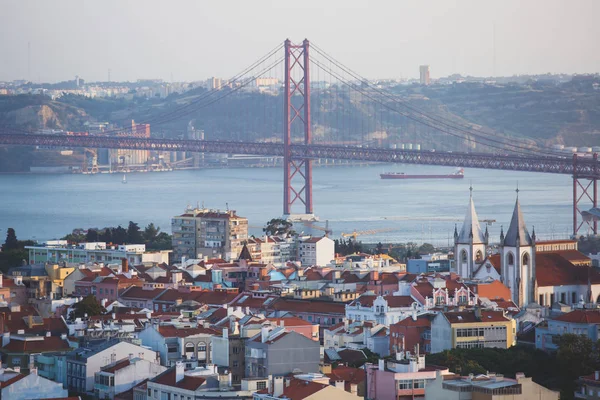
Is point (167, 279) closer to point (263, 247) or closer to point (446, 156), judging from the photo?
point (263, 247)

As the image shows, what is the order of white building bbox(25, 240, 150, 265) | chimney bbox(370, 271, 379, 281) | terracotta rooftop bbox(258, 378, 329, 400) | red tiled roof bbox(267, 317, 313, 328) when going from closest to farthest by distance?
terracotta rooftop bbox(258, 378, 329, 400)
red tiled roof bbox(267, 317, 313, 328)
chimney bbox(370, 271, 379, 281)
white building bbox(25, 240, 150, 265)

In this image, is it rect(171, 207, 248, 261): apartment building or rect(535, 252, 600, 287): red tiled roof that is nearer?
rect(535, 252, 600, 287): red tiled roof

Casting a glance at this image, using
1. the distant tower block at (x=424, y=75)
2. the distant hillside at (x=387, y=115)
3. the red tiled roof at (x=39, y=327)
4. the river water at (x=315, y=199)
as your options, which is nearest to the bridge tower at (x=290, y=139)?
the river water at (x=315, y=199)

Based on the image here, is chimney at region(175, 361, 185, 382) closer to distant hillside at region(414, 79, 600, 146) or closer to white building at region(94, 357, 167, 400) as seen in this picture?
white building at region(94, 357, 167, 400)

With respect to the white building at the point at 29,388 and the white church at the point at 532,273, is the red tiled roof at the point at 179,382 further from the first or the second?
the white church at the point at 532,273

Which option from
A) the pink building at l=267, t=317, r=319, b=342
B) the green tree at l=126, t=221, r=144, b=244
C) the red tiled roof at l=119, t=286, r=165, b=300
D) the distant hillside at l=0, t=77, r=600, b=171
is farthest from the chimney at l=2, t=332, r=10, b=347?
the distant hillside at l=0, t=77, r=600, b=171

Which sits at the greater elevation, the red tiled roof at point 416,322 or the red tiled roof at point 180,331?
the red tiled roof at point 180,331
